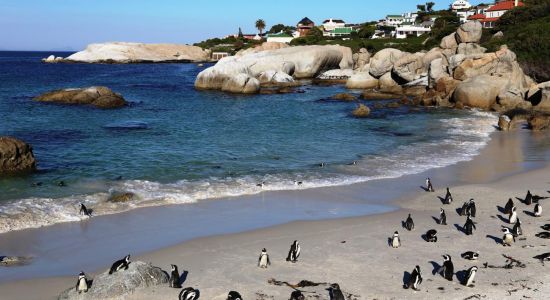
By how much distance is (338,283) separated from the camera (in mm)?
12766

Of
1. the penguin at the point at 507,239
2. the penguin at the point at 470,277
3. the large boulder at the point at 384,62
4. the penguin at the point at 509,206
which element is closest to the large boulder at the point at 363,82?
the large boulder at the point at 384,62

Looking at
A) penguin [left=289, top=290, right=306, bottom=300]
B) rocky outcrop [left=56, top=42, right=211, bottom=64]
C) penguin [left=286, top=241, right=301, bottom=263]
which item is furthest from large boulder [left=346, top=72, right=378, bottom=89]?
rocky outcrop [left=56, top=42, right=211, bottom=64]

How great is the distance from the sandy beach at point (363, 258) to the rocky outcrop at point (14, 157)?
33.2 ft

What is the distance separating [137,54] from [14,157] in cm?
12735

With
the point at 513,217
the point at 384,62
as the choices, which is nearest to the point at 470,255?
the point at 513,217

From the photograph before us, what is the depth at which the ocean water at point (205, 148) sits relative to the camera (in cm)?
2123

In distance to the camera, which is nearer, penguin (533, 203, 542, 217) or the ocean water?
penguin (533, 203, 542, 217)

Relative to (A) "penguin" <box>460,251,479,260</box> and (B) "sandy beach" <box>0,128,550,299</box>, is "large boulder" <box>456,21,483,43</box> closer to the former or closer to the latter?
(B) "sandy beach" <box>0,128,550,299</box>

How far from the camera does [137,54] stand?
480 feet

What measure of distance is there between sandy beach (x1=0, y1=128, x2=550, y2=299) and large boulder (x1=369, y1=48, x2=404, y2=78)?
1694 inches

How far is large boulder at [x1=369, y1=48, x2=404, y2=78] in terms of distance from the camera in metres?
62.5

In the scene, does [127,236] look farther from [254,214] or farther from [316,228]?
[316,228]

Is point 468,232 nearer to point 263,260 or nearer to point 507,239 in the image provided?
point 507,239

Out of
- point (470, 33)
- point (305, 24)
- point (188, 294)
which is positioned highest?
point (305, 24)
